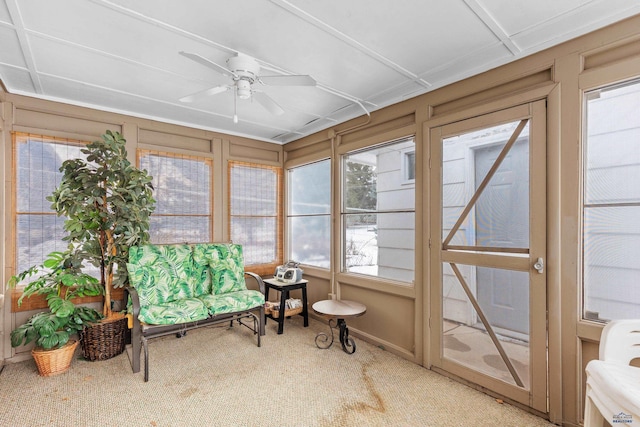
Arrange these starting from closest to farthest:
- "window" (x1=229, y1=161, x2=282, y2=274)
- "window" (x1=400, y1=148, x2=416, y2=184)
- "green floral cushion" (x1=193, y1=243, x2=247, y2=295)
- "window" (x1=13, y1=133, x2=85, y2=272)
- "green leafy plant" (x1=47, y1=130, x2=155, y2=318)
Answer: "green leafy plant" (x1=47, y1=130, x2=155, y2=318), "window" (x1=13, y1=133, x2=85, y2=272), "window" (x1=400, y1=148, x2=416, y2=184), "green floral cushion" (x1=193, y1=243, x2=247, y2=295), "window" (x1=229, y1=161, x2=282, y2=274)

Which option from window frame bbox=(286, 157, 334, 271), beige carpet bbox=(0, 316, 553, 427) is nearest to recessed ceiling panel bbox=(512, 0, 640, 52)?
→ window frame bbox=(286, 157, 334, 271)

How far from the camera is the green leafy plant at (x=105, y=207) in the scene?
286cm

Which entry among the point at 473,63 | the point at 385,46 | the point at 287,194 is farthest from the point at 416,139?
the point at 287,194

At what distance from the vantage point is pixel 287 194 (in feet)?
15.9

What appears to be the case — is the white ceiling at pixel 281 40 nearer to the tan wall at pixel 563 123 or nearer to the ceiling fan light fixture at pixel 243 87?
the tan wall at pixel 563 123

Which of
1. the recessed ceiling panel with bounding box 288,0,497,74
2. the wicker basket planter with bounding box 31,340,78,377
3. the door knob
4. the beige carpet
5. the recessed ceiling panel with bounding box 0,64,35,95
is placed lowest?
the beige carpet

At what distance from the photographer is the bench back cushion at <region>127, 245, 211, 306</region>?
3.02 metres

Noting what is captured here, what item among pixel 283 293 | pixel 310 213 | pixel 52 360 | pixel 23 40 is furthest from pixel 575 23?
pixel 52 360

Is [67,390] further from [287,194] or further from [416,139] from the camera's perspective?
[416,139]

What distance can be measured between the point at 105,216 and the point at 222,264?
1.28 meters

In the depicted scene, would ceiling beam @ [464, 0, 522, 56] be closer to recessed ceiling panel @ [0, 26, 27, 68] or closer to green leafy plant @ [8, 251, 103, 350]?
recessed ceiling panel @ [0, 26, 27, 68]

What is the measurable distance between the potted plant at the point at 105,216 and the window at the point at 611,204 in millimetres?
3823

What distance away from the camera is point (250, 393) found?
2383 millimetres

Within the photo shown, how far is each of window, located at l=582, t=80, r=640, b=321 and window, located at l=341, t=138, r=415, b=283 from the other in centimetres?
137
